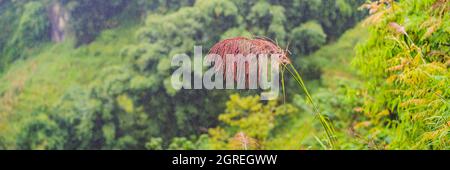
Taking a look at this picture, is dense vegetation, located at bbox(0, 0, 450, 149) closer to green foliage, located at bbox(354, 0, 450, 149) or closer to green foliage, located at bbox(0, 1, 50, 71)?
green foliage, located at bbox(0, 1, 50, 71)

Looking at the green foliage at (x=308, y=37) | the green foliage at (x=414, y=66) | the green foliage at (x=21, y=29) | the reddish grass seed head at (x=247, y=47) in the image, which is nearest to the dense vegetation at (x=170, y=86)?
the green foliage at (x=308, y=37)

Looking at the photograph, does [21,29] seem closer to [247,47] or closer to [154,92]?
[154,92]

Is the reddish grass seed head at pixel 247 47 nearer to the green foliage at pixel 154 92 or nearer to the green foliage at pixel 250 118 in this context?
the green foliage at pixel 250 118

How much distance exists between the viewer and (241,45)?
99cm

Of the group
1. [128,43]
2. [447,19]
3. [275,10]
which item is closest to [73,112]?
[128,43]

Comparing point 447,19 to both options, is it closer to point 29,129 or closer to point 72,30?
point 29,129

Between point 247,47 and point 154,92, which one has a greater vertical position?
point 247,47

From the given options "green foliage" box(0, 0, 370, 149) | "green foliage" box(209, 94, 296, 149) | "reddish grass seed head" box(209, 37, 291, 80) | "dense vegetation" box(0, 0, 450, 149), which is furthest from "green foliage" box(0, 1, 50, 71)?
"reddish grass seed head" box(209, 37, 291, 80)

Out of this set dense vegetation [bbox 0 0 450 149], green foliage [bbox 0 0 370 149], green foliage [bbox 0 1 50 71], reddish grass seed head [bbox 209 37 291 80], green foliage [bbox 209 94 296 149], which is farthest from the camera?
green foliage [bbox 0 1 50 71]

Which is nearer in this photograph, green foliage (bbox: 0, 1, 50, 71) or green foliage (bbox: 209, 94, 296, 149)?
green foliage (bbox: 209, 94, 296, 149)

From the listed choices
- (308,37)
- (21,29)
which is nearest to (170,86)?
(308,37)
